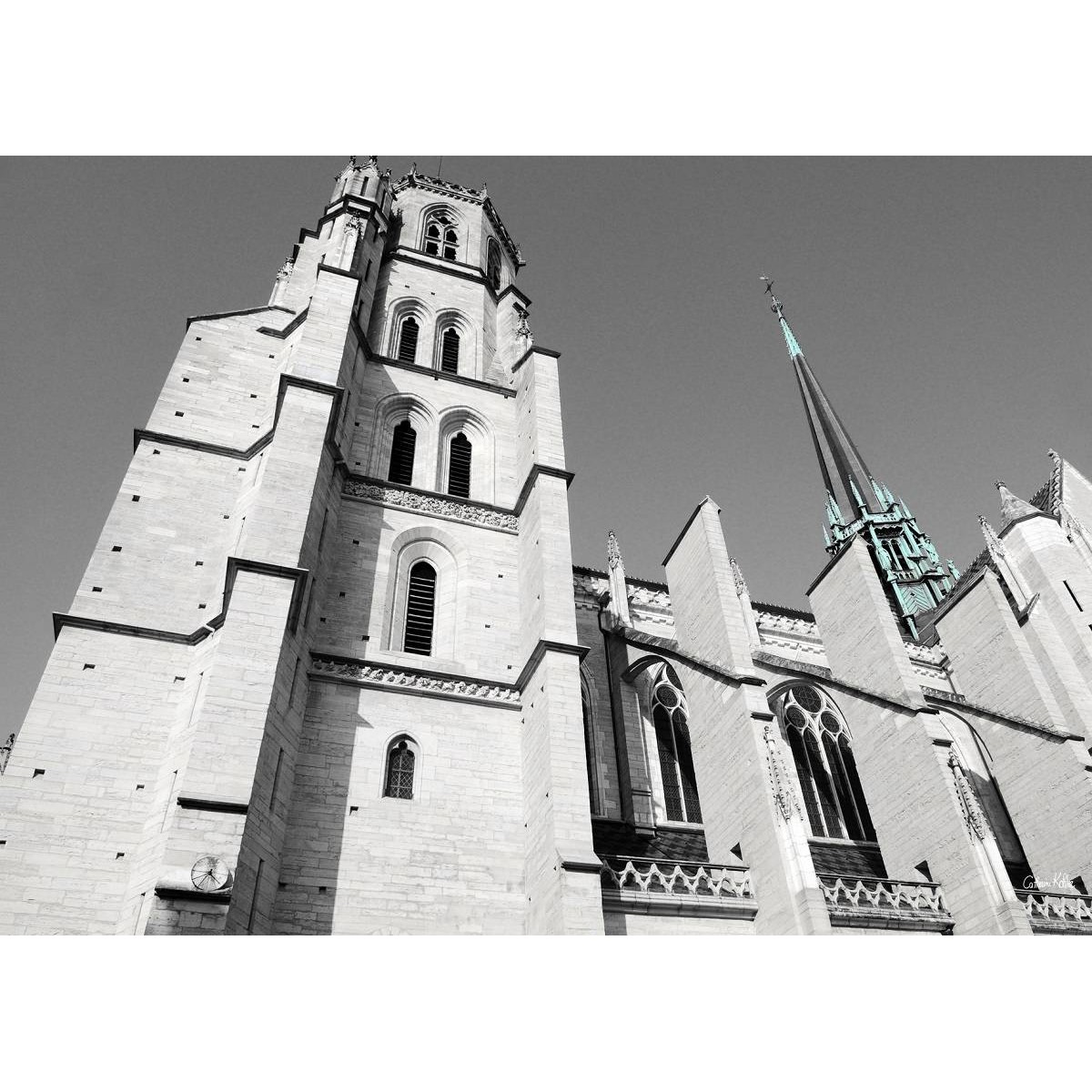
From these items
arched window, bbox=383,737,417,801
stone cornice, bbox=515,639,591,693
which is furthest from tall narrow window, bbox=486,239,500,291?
arched window, bbox=383,737,417,801

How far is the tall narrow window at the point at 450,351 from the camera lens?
2023 centimetres

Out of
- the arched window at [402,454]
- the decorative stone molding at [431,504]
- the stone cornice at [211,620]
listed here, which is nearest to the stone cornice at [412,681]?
the stone cornice at [211,620]

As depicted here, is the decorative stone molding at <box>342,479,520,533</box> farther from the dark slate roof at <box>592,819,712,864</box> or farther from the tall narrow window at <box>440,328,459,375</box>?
the dark slate roof at <box>592,819,712,864</box>

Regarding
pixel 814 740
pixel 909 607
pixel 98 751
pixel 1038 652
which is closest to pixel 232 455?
pixel 98 751

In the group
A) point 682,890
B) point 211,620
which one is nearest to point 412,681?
point 211,620

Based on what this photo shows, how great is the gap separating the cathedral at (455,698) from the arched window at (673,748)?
7 cm

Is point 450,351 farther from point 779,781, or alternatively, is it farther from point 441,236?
point 779,781

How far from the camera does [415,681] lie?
43.4 ft

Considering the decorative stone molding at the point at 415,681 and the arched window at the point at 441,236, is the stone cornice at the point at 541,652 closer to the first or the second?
the decorative stone molding at the point at 415,681

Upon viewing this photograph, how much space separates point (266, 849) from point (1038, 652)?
54.1 feet

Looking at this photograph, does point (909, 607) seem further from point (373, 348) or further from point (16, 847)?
point (16, 847)

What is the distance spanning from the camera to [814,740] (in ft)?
62.8

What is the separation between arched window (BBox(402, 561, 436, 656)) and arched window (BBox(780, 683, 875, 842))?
8513mm

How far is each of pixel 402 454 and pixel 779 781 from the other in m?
9.26
